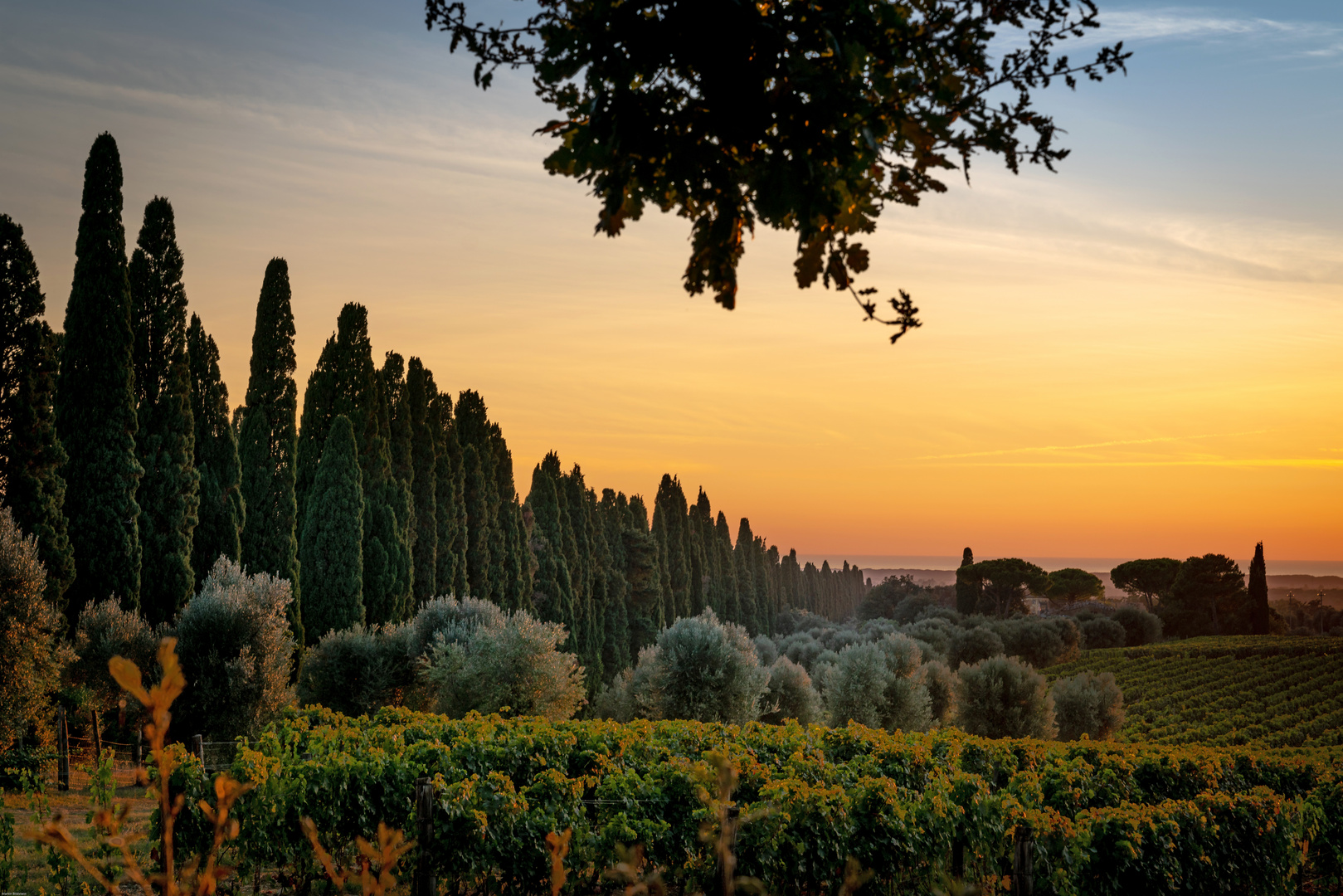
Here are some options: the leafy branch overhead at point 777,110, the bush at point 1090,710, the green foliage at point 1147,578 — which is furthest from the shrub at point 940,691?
the green foliage at point 1147,578

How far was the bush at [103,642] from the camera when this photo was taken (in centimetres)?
1805

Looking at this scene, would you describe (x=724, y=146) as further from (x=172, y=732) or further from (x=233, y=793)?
(x=172, y=732)

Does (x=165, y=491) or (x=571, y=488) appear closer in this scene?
(x=165, y=491)

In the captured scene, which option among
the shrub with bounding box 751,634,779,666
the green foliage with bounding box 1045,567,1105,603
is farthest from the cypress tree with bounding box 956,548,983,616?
the shrub with bounding box 751,634,779,666

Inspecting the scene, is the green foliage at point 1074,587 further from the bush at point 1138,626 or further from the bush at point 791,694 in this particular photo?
the bush at point 791,694

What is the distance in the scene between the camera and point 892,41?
260 cm

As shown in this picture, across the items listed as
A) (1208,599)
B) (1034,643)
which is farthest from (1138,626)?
(1034,643)

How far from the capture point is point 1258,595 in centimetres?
7612

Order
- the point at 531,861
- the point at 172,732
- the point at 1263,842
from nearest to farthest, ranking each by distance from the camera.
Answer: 1. the point at 531,861
2. the point at 1263,842
3. the point at 172,732

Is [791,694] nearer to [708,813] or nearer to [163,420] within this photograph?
[163,420]

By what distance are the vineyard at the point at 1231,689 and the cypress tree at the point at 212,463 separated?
34.0 m

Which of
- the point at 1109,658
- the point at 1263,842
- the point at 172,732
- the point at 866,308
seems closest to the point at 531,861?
the point at 866,308

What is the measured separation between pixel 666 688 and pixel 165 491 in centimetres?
1392

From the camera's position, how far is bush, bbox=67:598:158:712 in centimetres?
1805
